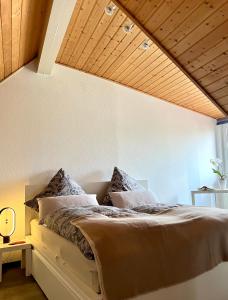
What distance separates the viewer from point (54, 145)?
3832 millimetres

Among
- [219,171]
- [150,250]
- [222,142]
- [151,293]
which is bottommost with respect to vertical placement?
[151,293]

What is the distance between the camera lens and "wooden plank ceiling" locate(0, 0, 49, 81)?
237 cm

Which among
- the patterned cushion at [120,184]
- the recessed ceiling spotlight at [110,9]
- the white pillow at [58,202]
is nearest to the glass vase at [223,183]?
the patterned cushion at [120,184]

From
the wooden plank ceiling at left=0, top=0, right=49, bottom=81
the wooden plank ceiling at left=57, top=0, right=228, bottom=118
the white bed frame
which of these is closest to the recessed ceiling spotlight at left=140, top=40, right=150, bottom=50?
the wooden plank ceiling at left=57, top=0, right=228, bottom=118

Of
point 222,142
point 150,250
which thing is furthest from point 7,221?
point 222,142

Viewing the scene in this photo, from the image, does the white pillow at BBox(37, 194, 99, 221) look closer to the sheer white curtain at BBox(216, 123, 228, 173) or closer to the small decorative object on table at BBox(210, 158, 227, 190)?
the small decorative object on table at BBox(210, 158, 227, 190)

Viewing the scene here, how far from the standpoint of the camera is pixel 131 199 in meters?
3.54

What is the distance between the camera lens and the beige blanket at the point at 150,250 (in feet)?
4.96

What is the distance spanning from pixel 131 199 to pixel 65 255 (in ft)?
5.35

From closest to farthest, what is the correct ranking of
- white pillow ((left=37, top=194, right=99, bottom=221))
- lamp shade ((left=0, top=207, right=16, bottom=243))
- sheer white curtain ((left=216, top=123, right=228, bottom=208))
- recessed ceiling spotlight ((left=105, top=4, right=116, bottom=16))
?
recessed ceiling spotlight ((left=105, top=4, right=116, bottom=16))
white pillow ((left=37, top=194, right=99, bottom=221))
lamp shade ((left=0, top=207, right=16, bottom=243))
sheer white curtain ((left=216, top=123, right=228, bottom=208))

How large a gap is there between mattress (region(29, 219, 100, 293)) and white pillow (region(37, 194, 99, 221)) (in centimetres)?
18

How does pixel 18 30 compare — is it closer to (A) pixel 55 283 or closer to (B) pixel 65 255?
(B) pixel 65 255

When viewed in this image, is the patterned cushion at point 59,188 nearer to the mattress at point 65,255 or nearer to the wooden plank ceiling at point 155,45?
the mattress at point 65,255

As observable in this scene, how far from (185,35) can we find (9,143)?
2505 mm
